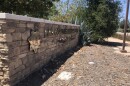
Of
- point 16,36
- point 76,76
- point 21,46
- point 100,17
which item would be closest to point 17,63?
point 21,46

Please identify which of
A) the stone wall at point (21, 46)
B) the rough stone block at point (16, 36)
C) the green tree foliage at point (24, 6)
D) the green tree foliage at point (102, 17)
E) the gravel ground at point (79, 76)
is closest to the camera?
the stone wall at point (21, 46)

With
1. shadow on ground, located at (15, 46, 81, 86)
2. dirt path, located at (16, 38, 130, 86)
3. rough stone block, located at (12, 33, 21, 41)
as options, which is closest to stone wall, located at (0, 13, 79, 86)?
rough stone block, located at (12, 33, 21, 41)

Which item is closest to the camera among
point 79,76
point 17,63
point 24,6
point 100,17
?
point 17,63

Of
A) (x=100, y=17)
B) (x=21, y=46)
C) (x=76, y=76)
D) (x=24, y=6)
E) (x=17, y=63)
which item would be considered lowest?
(x=76, y=76)

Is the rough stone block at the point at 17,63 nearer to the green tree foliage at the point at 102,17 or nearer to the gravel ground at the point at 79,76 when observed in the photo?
the gravel ground at the point at 79,76

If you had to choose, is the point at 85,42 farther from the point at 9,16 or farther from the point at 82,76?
the point at 9,16

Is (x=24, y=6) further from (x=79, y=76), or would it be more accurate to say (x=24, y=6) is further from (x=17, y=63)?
(x=17, y=63)

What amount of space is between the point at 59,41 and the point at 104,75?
12.3 ft

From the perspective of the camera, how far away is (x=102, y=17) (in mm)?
20125

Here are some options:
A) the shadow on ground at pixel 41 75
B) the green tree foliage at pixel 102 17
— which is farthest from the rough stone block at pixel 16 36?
the green tree foliage at pixel 102 17

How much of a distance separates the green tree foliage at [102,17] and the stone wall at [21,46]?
39.7 feet

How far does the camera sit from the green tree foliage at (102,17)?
20.1 meters

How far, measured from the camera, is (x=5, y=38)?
5070 mm

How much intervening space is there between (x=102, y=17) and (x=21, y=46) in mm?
14944
